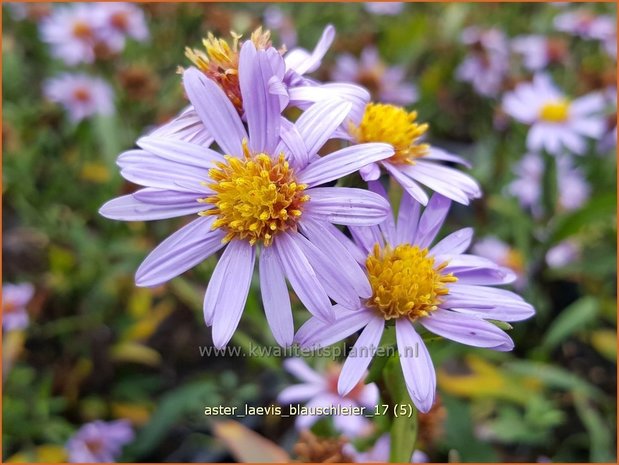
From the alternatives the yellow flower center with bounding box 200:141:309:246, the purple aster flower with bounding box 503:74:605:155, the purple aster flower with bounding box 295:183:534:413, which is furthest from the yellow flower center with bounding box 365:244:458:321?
the purple aster flower with bounding box 503:74:605:155

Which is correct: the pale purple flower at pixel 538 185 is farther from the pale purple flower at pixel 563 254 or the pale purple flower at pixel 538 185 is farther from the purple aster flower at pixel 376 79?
the purple aster flower at pixel 376 79

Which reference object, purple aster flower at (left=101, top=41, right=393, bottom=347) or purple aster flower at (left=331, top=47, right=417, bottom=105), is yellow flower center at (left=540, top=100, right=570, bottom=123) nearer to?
purple aster flower at (left=331, top=47, right=417, bottom=105)

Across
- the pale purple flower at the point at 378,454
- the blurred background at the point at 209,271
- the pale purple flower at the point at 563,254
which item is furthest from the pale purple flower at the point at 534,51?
the pale purple flower at the point at 378,454

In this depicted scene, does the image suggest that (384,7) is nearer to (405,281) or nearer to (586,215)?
(586,215)

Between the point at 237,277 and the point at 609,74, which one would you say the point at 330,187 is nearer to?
the point at 237,277

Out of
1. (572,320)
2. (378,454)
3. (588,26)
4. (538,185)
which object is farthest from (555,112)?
(378,454)

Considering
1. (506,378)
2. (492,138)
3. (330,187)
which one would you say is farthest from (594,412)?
(330,187)
